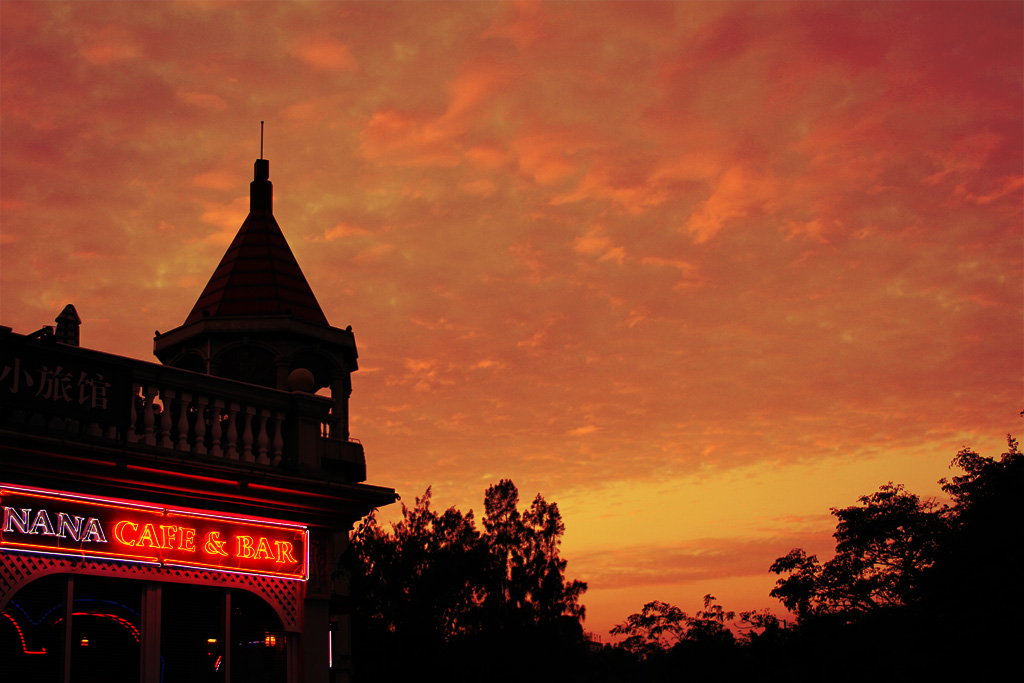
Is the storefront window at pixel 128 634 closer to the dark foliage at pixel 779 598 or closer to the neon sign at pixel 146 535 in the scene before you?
the neon sign at pixel 146 535

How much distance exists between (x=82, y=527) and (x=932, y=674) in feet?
108

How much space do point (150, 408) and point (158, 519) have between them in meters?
1.25

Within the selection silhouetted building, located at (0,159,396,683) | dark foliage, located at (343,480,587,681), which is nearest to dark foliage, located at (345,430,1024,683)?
dark foliage, located at (343,480,587,681)

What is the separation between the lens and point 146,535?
11750 millimetres

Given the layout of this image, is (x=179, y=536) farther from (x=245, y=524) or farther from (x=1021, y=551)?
(x=1021, y=551)

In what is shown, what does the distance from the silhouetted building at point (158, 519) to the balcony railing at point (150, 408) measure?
0.02m

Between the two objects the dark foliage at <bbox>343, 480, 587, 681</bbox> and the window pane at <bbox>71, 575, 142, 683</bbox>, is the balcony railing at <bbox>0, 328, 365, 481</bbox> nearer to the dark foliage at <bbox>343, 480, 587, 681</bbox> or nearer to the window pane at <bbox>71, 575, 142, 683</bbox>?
the window pane at <bbox>71, 575, 142, 683</bbox>

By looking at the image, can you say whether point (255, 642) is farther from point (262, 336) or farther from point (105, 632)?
point (262, 336)

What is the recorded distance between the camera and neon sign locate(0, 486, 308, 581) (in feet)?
35.8

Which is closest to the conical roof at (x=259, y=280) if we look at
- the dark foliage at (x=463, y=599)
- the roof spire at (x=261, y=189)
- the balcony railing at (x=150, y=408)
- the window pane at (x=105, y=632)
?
the roof spire at (x=261, y=189)

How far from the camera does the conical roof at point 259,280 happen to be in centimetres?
2417

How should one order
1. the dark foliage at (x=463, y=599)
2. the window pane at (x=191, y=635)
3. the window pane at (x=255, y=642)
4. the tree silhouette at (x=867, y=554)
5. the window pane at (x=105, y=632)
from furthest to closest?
the tree silhouette at (x=867, y=554) → the dark foliage at (x=463, y=599) → the window pane at (x=255, y=642) → the window pane at (x=191, y=635) → the window pane at (x=105, y=632)

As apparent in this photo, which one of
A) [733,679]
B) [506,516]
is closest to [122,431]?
[506,516]

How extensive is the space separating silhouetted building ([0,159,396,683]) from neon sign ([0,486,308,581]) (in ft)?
0.05
